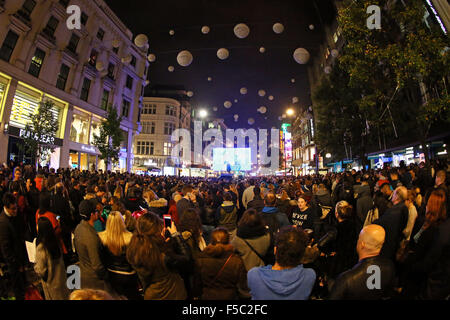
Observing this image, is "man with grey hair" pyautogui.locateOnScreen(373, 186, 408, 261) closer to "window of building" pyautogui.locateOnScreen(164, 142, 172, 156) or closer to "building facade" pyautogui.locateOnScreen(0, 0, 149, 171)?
"building facade" pyautogui.locateOnScreen(0, 0, 149, 171)

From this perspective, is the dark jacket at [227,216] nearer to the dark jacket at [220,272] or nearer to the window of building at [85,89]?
the dark jacket at [220,272]

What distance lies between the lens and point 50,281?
13.0 ft

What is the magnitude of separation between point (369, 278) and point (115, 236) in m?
3.19

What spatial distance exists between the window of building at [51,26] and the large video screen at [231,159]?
110 ft

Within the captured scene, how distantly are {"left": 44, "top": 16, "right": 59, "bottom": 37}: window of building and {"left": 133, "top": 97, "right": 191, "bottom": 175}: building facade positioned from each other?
3530 cm

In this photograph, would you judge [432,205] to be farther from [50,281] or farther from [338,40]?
[338,40]

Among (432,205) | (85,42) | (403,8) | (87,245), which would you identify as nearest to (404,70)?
(403,8)

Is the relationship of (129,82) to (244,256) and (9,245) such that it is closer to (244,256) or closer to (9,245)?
(9,245)

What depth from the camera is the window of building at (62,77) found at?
88.8 feet

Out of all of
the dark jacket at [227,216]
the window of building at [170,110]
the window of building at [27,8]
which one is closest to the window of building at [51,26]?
the window of building at [27,8]

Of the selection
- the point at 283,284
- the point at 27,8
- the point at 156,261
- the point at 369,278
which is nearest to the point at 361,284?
the point at 369,278

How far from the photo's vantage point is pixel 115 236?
374 centimetres

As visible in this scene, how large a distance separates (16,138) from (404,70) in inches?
1103

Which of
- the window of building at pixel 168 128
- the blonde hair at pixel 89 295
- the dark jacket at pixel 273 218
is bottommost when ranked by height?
the blonde hair at pixel 89 295
